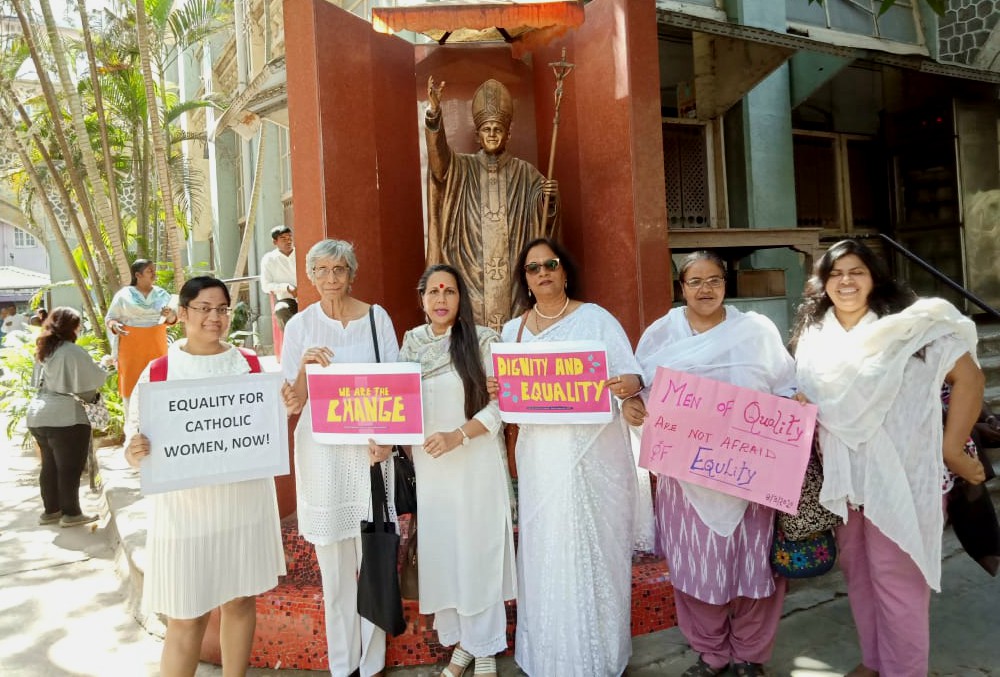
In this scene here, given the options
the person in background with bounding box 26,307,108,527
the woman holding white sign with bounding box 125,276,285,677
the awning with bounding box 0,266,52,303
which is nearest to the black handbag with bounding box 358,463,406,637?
the woman holding white sign with bounding box 125,276,285,677

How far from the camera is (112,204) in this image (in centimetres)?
862

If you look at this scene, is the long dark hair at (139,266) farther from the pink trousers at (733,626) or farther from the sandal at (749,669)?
the sandal at (749,669)

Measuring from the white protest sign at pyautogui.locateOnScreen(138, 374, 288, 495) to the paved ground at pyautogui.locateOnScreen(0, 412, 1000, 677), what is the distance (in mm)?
1291

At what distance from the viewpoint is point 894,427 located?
2.48 m

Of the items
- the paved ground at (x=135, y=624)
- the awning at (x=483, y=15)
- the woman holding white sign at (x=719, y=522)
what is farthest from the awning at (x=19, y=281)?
the woman holding white sign at (x=719, y=522)

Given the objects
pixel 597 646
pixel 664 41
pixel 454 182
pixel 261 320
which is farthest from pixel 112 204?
pixel 597 646

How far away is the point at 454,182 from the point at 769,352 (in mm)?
2553

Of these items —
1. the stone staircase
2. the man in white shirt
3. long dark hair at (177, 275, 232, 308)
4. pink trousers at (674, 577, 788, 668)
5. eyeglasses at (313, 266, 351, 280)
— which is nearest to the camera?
long dark hair at (177, 275, 232, 308)

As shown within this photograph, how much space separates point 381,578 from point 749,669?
4.96ft

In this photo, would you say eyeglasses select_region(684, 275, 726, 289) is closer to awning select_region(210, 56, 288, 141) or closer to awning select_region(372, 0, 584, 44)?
awning select_region(372, 0, 584, 44)

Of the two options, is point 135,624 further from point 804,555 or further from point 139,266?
point 139,266

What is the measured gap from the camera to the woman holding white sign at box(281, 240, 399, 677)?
283cm

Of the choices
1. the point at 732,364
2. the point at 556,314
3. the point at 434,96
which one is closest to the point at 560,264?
the point at 556,314

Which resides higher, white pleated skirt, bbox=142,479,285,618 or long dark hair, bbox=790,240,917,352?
long dark hair, bbox=790,240,917,352
